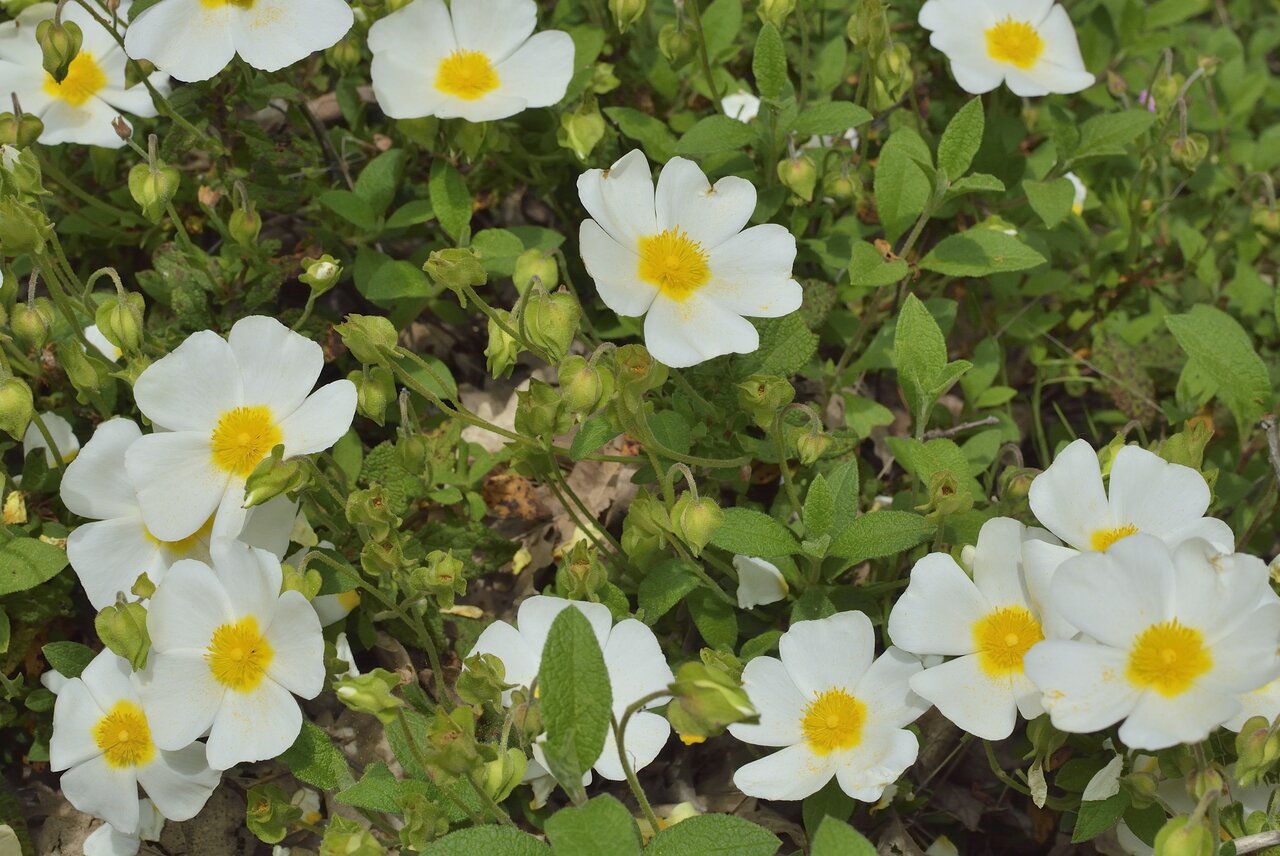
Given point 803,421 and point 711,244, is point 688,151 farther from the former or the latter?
point 803,421

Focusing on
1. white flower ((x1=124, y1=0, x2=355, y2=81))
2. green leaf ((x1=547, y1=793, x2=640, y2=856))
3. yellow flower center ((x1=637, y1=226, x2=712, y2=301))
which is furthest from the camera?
white flower ((x1=124, y1=0, x2=355, y2=81))

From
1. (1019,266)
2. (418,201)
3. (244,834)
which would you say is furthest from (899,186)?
(244,834)

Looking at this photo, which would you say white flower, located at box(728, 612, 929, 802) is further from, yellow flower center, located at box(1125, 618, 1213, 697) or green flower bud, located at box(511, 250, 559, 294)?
green flower bud, located at box(511, 250, 559, 294)

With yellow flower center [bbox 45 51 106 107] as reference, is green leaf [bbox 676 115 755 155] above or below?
Result: below

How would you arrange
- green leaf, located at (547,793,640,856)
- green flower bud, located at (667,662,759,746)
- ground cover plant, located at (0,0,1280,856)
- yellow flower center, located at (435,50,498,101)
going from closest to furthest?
green flower bud, located at (667,662,759,746) < green leaf, located at (547,793,640,856) < ground cover plant, located at (0,0,1280,856) < yellow flower center, located at (435,50,498,101)

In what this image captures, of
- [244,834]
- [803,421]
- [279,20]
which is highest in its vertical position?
[279,20]

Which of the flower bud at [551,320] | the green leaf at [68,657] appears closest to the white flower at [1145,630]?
the flower bud at [551,320]

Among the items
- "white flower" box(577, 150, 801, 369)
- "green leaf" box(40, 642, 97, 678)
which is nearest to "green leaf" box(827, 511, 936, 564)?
"white flower" box(577, 150, 801, 369)

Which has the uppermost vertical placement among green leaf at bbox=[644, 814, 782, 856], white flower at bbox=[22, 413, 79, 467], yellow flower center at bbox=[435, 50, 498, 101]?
yellow flower center at bbox=[435, 50, 498, 101]
